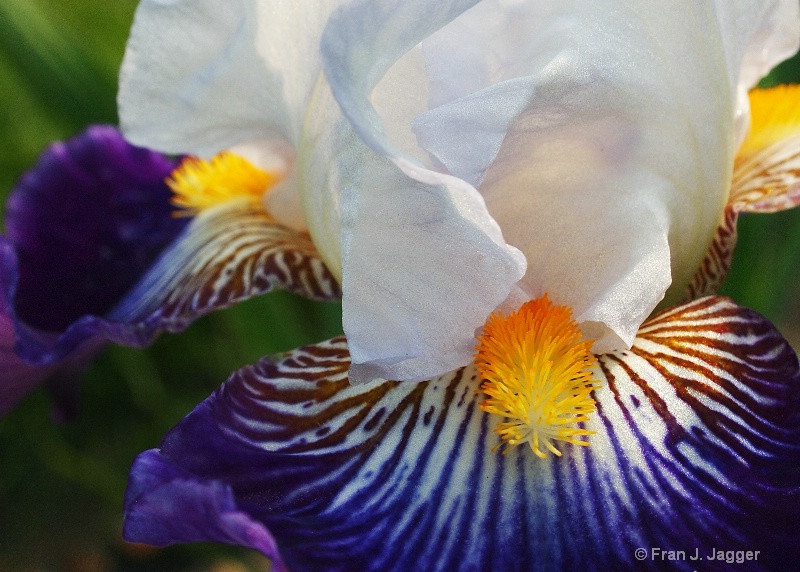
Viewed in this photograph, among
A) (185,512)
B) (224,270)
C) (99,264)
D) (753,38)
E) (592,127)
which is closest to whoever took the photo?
(185,512)

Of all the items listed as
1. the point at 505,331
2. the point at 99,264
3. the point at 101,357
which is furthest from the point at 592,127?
the point at 101,357

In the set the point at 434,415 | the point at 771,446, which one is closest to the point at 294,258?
the point at 434,415

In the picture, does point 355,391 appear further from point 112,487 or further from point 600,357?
point 112,487

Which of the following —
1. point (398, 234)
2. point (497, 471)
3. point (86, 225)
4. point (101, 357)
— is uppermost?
point (398, 234)

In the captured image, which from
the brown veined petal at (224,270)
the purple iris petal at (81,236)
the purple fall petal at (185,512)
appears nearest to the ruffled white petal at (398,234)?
the purple fall petal at (185,512)

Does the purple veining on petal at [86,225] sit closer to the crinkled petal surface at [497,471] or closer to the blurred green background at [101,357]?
the blurred green background at [101,357]

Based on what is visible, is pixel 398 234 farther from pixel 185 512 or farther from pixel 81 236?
pixel 81 236

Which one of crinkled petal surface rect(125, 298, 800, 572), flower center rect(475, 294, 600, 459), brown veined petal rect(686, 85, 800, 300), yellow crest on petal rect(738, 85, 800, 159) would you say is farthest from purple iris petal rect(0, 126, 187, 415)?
yellow crest on petal rect(738, 85, 800, 159)
